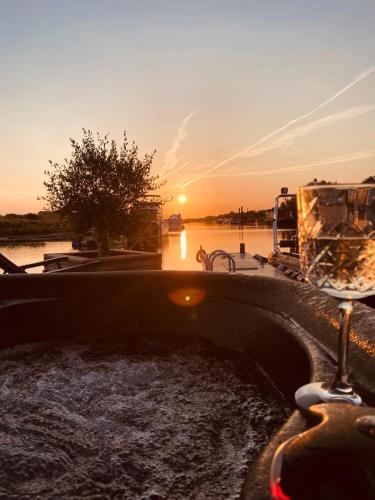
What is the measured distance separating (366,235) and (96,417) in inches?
66.4

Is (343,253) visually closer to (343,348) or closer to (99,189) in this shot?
(343,348)

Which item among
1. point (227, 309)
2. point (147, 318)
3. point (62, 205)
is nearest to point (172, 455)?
point (227, 309)

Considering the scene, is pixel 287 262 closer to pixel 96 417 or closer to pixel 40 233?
pixel 96 417

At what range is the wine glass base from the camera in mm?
1009

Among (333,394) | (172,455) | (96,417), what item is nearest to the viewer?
(333,394)

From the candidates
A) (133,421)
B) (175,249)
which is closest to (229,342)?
(133,421)

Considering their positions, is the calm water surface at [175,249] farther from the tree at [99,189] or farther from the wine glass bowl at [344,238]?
the wine glass bowl at [344,238]

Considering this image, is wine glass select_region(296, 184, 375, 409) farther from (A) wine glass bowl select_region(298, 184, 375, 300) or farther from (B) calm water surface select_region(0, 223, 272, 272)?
(B) calm water surface select_region(0, 223, 272, 272)

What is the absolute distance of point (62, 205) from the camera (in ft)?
47.9

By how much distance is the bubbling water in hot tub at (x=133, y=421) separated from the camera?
158 centimetres

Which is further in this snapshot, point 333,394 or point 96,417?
point 96,417

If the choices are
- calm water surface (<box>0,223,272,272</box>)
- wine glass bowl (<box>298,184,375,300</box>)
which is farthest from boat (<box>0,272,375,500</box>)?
calm water surface (<box>0,223,272,272</box>)

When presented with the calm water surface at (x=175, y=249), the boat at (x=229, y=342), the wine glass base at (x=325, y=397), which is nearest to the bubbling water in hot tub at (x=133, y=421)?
the boat at (x=229, y=342)

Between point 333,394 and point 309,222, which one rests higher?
point 309,222
